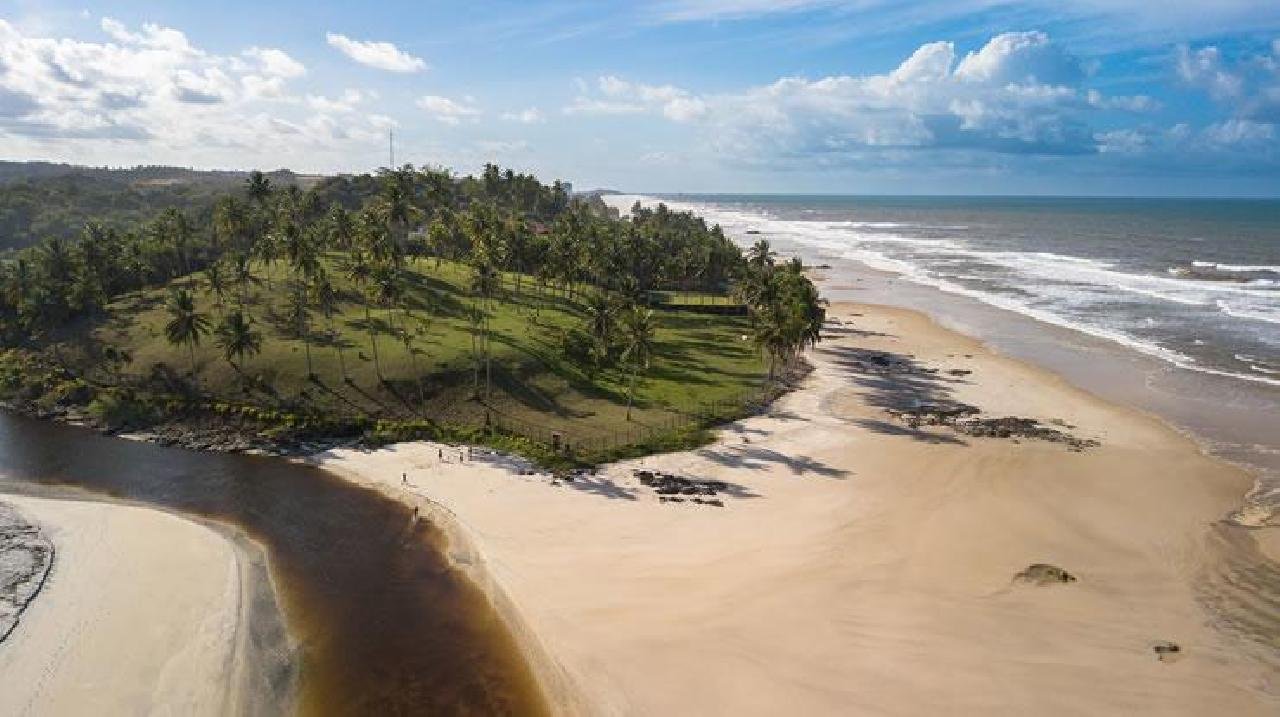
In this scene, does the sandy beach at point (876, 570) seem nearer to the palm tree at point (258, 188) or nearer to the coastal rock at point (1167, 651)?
the coastal rock at point (1167, 651)

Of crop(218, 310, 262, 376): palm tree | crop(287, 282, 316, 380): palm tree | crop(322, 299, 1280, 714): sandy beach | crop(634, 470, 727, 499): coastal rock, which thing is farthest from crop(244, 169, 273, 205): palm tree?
crop(634, 470, 727, 499): coastal rock

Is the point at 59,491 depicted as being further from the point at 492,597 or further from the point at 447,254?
the point at 447,254

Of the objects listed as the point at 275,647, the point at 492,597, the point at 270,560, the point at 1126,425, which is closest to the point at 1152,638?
the point at 492,597

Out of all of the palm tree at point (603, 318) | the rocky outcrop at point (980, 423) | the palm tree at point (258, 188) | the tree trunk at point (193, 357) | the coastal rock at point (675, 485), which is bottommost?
the coastal rock at point (675, 485)

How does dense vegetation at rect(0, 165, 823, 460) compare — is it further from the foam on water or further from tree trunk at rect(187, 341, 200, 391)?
the foam on water

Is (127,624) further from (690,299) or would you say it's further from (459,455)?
(690,299)

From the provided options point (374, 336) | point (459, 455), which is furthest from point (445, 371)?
point (459, 455)

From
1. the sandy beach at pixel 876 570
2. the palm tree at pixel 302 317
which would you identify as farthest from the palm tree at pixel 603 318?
the palm tree at pixel 302 317
